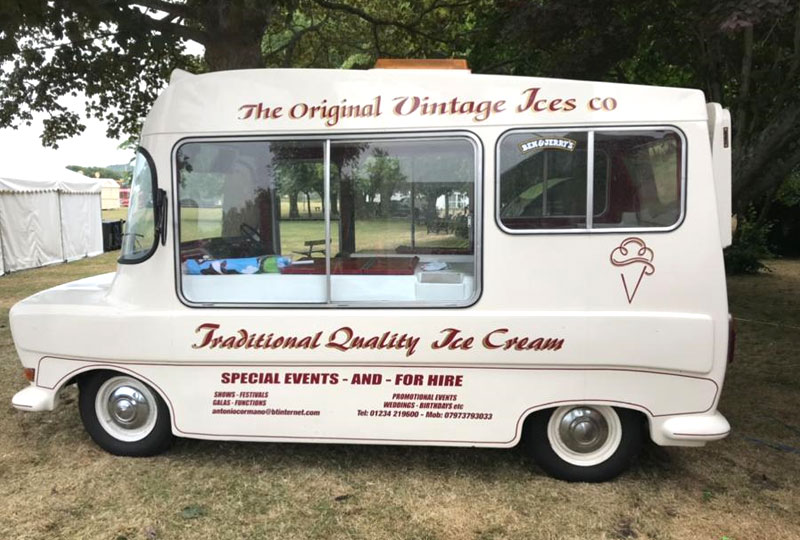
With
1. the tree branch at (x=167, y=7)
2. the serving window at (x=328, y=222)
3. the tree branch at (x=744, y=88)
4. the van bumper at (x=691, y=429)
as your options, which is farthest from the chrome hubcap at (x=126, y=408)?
the tree branch at (x=744, y=88)

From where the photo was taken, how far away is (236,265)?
3.62m

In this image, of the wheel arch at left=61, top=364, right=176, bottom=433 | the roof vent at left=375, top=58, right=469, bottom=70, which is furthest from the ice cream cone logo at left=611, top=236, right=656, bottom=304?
the wheel arch at left=61, top=364, right=176, bottom=433

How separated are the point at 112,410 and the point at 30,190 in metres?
11.6

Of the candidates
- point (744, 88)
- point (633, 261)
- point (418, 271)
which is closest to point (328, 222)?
point (418, 271)

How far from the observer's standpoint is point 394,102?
10.9 feet

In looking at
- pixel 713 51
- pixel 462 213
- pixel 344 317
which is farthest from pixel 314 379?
pixel 713 51

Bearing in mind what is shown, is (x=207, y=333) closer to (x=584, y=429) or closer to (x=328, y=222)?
(x=328, y=222)

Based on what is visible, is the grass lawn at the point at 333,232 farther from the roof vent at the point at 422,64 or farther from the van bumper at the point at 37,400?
the van bumper at the point at 37,400

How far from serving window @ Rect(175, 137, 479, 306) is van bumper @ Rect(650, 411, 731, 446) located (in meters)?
1.30

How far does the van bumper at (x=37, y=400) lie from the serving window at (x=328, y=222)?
118 centimetres

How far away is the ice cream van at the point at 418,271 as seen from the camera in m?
3.22

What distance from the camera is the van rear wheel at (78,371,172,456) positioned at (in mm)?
Result: 3748

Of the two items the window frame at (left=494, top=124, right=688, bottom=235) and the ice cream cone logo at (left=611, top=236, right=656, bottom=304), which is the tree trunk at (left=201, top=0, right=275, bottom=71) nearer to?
the window frame at (left=494, top=124, right=688, bottom=235)

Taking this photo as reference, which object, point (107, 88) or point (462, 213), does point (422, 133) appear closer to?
point (462, 213)
